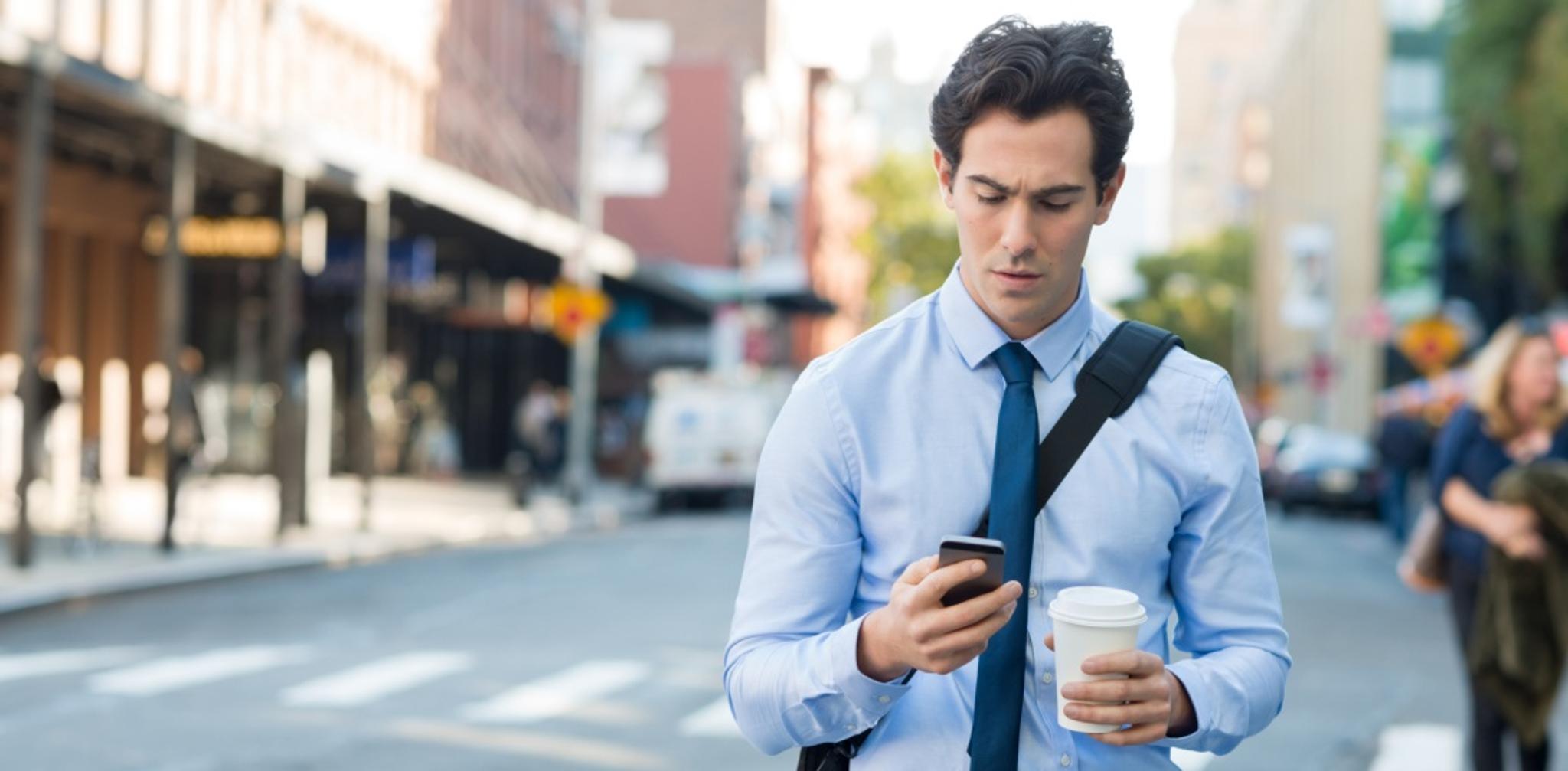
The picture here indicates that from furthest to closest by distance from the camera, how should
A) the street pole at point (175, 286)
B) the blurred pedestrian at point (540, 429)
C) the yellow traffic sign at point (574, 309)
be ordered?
the blurred pedestrian at point (540, 429) < the yellow traffic sign at point (574, 309) < the street pole at point (175, 286)

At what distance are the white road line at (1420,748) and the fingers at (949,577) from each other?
729 centimetres

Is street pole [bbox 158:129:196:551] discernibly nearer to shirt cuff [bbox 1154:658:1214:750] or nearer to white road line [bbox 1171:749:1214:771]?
white road line [bbox 1171:749:1214:771]

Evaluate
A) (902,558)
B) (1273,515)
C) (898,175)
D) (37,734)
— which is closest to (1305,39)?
(898,175)

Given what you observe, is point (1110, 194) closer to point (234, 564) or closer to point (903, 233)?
point (234, 564)

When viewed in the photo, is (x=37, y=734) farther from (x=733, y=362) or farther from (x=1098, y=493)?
(x=733, y=362)

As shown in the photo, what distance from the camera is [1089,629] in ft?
8.07

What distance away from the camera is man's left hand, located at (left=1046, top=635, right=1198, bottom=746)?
8.14ft

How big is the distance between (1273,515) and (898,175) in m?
63.9

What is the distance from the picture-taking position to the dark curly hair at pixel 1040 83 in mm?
2660

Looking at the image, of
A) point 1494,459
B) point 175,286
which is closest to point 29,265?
point 175,286

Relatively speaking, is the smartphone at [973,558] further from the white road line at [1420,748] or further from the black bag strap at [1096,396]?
the white road line at [1420,748]

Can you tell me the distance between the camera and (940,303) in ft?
9.41

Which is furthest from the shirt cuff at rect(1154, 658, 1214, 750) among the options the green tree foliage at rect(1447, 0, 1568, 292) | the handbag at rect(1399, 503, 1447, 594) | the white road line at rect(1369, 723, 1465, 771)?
the green tree foliage at rect(1447, 0, 1568, 292)

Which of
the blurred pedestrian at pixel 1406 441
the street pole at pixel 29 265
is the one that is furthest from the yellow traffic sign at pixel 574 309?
the street pole at pixel 29 265
